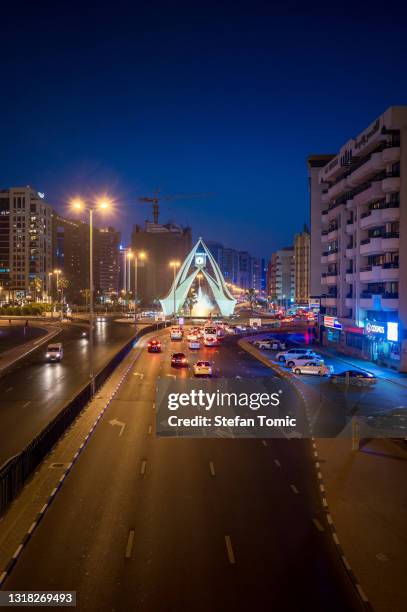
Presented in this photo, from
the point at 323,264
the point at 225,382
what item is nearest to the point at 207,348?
the point at 323,264

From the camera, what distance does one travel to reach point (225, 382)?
31.4 meters

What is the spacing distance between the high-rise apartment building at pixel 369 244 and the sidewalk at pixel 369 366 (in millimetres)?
882

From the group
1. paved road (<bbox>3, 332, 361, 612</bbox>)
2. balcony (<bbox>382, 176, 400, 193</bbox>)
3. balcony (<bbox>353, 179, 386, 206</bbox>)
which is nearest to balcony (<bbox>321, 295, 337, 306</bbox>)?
balcony (<bbox>353, 179, 386, 206</bbox>)

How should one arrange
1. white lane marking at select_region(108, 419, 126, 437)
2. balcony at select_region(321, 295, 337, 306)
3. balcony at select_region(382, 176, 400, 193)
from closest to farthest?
white lane marking at select_region(108, 419, 126, 437) → balcony at select_region(382, 176, 400, 193) → balcony at select_region(321, 295, 337, 306)

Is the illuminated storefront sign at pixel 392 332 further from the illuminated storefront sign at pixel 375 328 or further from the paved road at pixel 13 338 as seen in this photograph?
the paved road at pixel 13 338

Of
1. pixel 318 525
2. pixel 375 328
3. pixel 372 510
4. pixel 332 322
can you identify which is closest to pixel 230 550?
pixel 318 525

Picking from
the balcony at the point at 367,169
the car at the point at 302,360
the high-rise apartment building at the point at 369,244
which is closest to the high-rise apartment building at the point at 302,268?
the high-rise apartment building at the point at 369,244

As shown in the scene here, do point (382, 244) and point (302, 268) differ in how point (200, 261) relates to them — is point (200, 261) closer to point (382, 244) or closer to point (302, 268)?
point (302, 268)

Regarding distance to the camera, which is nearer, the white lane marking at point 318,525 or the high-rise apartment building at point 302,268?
the white lane marking at point 318,525

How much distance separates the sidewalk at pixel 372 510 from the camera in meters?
10.3

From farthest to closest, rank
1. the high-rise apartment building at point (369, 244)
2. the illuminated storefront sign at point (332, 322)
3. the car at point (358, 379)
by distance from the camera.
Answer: the illuminated storefront sign at point (332, 322)
the high-rise apartment building at point (369, 244)
the car at point (358, 379)

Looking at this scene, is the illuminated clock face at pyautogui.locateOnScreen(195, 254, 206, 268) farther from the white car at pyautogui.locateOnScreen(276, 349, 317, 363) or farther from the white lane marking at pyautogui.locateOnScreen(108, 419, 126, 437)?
the white lane marking at pyautogui.locateOnScreen(108, 419, 126, 437)

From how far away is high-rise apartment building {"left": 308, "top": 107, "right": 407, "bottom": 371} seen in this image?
40156mm

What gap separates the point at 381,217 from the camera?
4253cm
